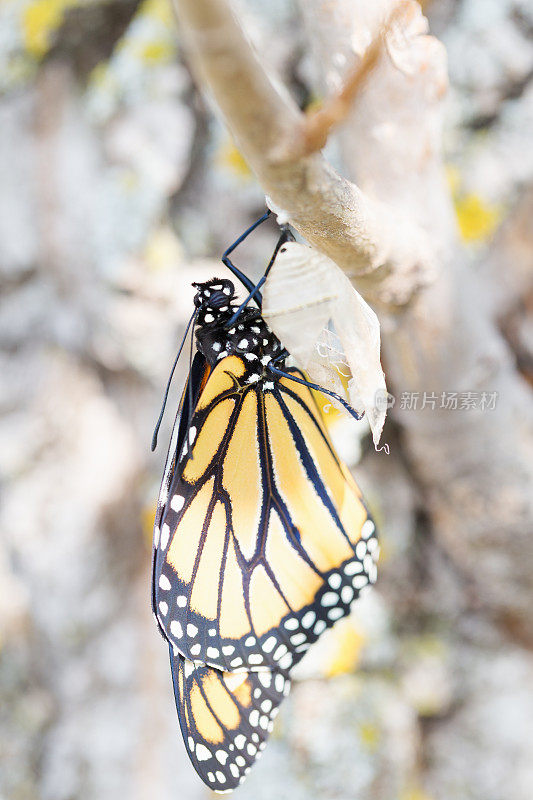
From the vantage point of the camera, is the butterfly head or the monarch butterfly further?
the monarch butterfly

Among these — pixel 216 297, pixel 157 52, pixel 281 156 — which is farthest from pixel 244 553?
pixel 157 52

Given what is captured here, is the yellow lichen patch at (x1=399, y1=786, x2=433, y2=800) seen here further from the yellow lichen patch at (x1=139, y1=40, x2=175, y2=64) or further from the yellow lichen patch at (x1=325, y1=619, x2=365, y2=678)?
the yellow lichen patch at (x1=139, y1=40, x2=175, y2=64)

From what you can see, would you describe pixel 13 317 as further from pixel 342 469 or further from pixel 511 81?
pixel 511 81

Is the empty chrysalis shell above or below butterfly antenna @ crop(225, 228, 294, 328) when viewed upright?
below

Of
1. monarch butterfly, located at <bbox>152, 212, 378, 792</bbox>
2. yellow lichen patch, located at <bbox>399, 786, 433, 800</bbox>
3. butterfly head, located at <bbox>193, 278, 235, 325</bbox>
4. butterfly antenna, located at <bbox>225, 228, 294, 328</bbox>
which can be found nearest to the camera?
butterfly antenna, located at <bbox>225, 228, 294, 328</bbox>

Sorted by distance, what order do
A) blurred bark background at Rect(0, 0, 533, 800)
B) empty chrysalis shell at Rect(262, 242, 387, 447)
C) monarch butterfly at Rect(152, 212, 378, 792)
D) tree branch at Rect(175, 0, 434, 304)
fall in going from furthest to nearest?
blurred bark background at Rect(0, 0, 533, 800)
monarch butterfly at Rect(152, 212, 378, 792)
empty chrysalis shell at Rect(262, 242, 387, 447)
tree branch at Rect(175, 0, 434, 304)

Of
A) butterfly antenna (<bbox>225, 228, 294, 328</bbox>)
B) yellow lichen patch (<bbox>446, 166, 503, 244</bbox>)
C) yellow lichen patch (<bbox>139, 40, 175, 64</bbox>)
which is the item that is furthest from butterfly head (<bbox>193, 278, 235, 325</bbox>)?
yellow lichen patch (<bbox>139, 40, 175, 64</bbox>)
